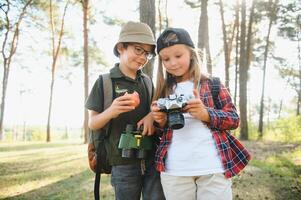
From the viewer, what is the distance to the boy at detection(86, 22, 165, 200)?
2.55 metres

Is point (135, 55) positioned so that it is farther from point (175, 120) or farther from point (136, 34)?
point (175, 120)

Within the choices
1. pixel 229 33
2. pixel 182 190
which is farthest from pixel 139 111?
pixel 229 33

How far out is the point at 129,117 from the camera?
8.66 feet

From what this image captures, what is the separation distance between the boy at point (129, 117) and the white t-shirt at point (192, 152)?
10.1 inches

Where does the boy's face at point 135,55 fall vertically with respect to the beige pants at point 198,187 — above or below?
above

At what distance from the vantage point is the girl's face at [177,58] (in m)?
2.39

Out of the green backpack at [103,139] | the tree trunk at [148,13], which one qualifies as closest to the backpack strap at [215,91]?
the green backpack at [103,139]

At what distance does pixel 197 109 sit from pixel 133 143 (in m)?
0.54

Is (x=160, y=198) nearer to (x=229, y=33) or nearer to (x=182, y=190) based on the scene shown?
(x=182, y=190)

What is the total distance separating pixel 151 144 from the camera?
257 cm

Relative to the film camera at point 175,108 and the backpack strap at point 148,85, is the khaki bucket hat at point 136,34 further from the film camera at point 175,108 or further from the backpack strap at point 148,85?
the film camera at point 175,108

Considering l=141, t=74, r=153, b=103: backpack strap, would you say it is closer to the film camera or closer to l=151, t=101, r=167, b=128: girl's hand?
l=151, t=101, r=167, b=128: girl's hand

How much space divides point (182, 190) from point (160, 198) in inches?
14.2

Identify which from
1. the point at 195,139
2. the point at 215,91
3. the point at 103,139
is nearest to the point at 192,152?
the point at 195,139
